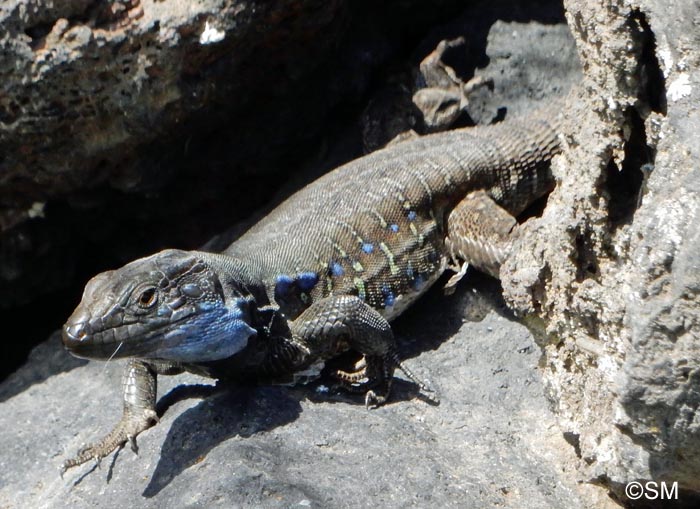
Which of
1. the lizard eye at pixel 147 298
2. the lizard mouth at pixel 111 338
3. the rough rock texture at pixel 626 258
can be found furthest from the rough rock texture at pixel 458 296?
the lizard eye at pixel 147 298

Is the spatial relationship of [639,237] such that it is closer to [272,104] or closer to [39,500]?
[39,500]

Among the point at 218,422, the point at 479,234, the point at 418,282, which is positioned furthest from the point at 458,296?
the point at 218,422

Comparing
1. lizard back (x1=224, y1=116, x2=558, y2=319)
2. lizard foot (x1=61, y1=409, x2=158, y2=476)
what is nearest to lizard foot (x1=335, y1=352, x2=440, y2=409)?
lizard back (x1=224, y1=116, x2=558, y2=319)

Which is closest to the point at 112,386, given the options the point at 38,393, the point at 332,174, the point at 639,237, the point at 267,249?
the point at 38,393

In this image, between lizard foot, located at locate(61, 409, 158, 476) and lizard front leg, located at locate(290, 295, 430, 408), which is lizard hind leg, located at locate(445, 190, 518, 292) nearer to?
lizard front leg, located at locate(290, 295, 430, 408)

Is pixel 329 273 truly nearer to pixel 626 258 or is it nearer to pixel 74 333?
pixel 74 333

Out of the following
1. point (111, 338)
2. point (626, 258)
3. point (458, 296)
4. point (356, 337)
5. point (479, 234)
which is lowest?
→ point (458, 296)
